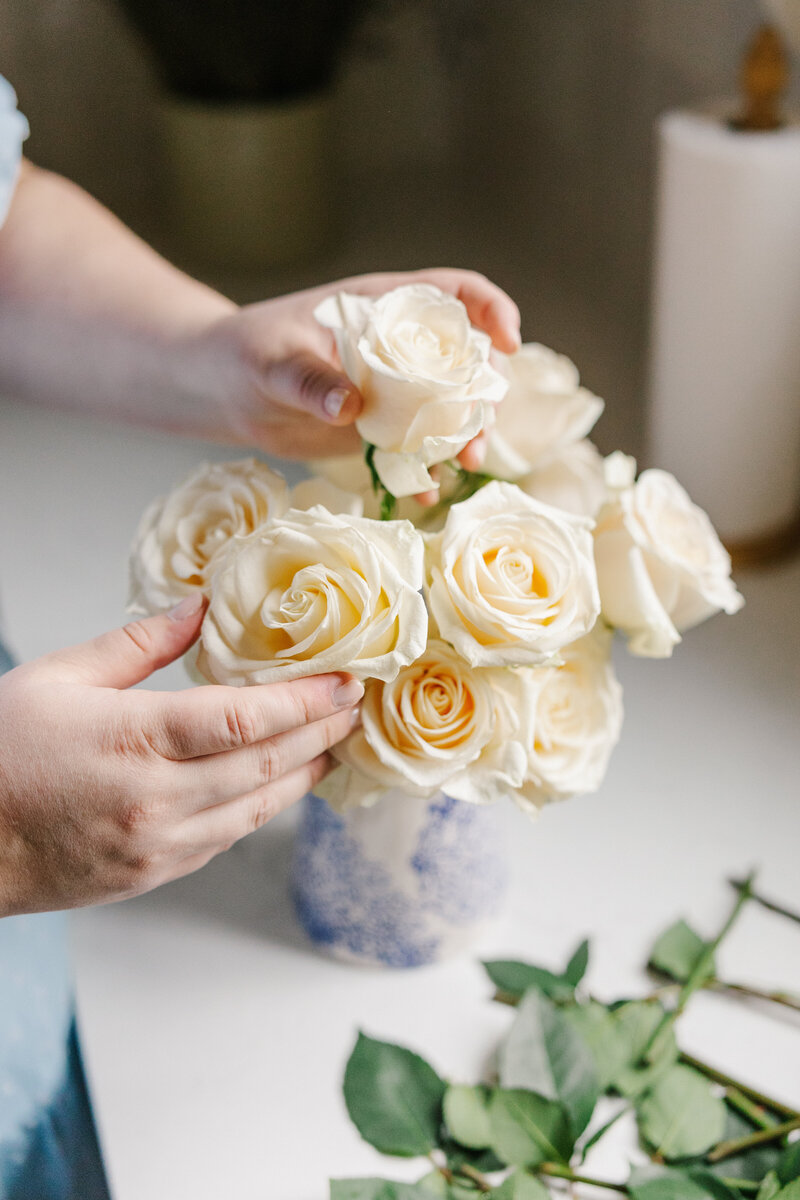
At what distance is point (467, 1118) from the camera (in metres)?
0.38

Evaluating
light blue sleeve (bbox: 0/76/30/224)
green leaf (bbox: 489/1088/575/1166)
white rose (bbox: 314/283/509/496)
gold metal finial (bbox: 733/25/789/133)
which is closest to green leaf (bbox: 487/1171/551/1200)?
green leaf (bbox: 489/1088/575/1166)

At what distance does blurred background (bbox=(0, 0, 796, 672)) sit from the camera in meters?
0.79

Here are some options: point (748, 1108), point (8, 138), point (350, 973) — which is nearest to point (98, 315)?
point (8, 138)

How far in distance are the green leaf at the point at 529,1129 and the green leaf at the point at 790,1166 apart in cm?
7

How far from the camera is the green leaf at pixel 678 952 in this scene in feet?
1.48

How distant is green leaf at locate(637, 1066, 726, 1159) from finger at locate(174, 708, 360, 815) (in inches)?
7.6

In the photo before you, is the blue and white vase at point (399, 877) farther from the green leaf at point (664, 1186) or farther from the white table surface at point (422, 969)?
the green leaf at point (664, 1186)

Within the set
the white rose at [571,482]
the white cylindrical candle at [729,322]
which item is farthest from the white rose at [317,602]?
the white cylindrical candle at [729,322]

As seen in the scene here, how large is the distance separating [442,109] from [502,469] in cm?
68

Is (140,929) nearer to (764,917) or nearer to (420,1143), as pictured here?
(420,1143)

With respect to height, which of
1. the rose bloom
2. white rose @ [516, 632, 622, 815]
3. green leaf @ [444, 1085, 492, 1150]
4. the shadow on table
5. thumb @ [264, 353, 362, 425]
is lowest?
the shadow on table

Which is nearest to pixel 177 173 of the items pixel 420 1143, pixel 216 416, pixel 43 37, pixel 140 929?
pixel 43 37

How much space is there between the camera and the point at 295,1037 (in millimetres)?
437

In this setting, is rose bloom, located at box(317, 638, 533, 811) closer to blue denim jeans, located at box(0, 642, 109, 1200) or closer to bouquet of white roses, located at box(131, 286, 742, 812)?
bouquet of white roses, located at box(131, 286, 742, 812)
